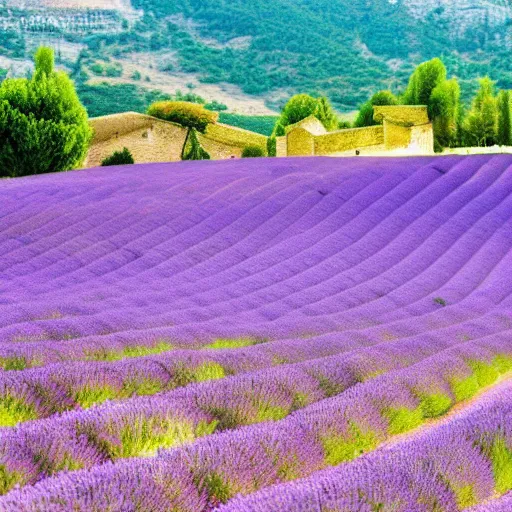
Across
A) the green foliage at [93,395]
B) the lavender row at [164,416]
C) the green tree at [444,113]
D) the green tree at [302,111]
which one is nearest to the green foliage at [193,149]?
the green tree at [302,111]

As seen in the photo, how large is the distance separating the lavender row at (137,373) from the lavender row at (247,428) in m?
0.46

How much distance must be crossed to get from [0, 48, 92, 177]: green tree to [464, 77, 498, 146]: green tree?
1598 cm

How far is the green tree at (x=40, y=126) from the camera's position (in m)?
24.2

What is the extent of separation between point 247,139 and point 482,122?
29.9 ft

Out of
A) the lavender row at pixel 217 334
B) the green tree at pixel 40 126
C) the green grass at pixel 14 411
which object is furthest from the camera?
the green tree at pixel 40 126

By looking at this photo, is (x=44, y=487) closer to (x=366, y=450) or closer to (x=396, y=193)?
(x=366, y=450)

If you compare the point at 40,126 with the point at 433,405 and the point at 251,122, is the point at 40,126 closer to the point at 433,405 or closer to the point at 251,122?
the point at 433,405

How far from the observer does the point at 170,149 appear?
33.1 meters

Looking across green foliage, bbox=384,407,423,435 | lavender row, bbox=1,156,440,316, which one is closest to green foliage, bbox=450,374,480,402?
green foliage, bbox=384,407,423,435

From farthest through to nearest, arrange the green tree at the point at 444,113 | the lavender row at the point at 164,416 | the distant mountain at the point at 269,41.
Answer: the distant mountain at the point at 269,41 → the green tree at the point at 444,113 → the lavender row at the point at 164,416

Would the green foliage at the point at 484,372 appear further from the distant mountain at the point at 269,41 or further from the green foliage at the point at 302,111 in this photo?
the distant mountain at the point at 269,41

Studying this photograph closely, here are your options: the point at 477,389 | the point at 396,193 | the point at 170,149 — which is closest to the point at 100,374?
the point at 477,389

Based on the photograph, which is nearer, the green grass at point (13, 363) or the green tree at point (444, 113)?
the green grass at point (13, 363)

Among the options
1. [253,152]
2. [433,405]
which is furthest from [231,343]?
[253,152]
